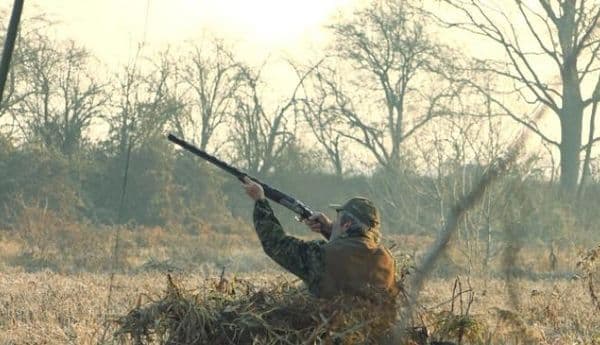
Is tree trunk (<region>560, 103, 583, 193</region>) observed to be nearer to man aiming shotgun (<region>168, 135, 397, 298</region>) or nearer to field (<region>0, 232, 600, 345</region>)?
field (<region>0, 232, 600, 345</region>)

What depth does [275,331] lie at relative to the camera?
618 cm

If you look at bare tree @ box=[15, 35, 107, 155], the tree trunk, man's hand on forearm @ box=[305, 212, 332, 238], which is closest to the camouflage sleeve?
man's hand on forearm @ box=[305, 212, 332, 238]

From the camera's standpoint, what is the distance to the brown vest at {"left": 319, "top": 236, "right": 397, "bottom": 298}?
6.47 metres

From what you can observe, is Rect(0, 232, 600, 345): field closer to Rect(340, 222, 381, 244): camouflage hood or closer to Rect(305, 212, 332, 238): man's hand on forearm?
Rect(305, 212, 332, 238): man's hand on forearm

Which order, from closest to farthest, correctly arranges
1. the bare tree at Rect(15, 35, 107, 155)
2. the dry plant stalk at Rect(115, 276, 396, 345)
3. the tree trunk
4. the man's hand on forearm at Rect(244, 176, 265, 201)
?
the tree trunk < the dry plant stalk at Rect(115, 276, 396, 345) < the man's hand on forearm at Rect(244, 176, 265, 201) < the bare tree at Rect(15, 35, 107, 155)

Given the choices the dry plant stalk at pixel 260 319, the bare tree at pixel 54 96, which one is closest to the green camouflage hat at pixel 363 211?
the dry plant stalk at pixel 260 319

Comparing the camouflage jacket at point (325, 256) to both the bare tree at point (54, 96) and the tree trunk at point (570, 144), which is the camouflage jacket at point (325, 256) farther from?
the bare tree at point (54, 96)

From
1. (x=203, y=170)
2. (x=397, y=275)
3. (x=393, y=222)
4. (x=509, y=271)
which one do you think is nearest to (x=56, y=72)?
(x=203, y=170)

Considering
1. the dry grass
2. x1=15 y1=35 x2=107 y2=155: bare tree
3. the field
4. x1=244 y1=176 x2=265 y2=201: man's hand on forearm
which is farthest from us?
x1=15 y1=35 x2=107 y2=155: bare tree

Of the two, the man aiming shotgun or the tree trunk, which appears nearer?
the tree trunk

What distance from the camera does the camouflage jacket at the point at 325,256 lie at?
256 inches

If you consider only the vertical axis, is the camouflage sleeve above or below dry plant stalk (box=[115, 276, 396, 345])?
above

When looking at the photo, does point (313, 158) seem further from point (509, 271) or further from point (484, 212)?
point (509, 271)

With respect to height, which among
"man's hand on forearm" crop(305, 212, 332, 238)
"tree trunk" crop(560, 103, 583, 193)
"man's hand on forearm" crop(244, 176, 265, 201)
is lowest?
"man's hand on forearm" crop(305, 212, 332, 238)
